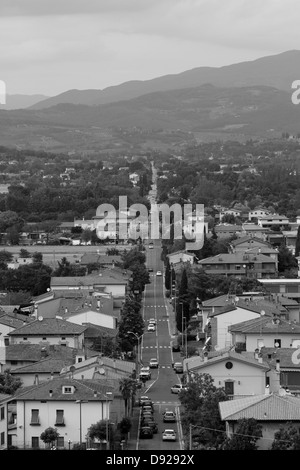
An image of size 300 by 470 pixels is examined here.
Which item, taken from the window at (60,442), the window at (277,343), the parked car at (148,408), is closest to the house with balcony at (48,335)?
the window at (277,343)

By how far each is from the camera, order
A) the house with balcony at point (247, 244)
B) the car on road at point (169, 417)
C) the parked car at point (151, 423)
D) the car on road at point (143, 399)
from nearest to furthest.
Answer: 1. the parked car at point (151, 423)
2. the car on road at point (169, 417)
3. the car on road at point (143, 399)
4. the house with balcony at point (247, 244)

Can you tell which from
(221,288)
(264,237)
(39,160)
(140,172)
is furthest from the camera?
(39,160)

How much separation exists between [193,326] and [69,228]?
38452 mm

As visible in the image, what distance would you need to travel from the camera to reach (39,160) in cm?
15725

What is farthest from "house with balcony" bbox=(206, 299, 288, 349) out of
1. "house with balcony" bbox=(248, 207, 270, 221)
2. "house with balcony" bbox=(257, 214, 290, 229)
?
"house with balcony" bbox=(248, 207, 270, 221)

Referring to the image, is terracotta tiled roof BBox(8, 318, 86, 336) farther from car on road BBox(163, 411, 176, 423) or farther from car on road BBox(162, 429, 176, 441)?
car on road BBox(162, 429, 176, 441)

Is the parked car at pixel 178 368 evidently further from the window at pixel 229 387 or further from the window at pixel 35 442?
the window at pixel 35 442

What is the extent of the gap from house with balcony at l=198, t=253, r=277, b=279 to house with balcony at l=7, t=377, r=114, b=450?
2473 cm

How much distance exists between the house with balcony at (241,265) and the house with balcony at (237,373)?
852 inches

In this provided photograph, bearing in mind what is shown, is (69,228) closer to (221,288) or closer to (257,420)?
(221,288)

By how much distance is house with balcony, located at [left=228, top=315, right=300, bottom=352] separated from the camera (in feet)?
99.6

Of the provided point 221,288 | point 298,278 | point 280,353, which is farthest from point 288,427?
point 298,278

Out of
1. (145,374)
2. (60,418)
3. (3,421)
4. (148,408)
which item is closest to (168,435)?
(60,418)

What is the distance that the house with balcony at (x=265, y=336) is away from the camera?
3036 centimetres
